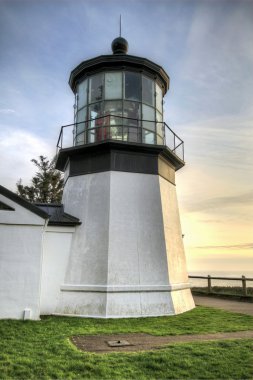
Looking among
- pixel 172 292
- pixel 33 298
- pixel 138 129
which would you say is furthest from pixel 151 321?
pixel 138 129

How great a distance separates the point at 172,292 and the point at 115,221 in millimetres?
2883

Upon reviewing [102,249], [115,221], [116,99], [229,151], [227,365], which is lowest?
[227,365]

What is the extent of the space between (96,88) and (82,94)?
2.46ft

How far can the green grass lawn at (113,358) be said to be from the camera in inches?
201

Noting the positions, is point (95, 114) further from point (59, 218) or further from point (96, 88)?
point (59, 218)

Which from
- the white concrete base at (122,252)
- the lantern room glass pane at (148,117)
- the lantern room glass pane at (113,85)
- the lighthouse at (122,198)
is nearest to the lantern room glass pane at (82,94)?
the lighthouse at (122,198)

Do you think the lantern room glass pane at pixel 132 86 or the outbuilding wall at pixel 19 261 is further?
the lantern room glass pane at pixel 132 86

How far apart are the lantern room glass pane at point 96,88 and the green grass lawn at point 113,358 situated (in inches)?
299

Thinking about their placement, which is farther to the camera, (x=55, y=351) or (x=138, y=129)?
(x=138, y=129)

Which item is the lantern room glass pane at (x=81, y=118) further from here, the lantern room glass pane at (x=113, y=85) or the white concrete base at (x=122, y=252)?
the white concrete base at (x=122, y=252)

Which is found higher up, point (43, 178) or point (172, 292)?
point (43, 178)

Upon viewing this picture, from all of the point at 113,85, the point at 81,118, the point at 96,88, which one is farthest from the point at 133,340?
the point at 96,88

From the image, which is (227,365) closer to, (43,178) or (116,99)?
(116,99)

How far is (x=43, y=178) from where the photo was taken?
25.0 m
